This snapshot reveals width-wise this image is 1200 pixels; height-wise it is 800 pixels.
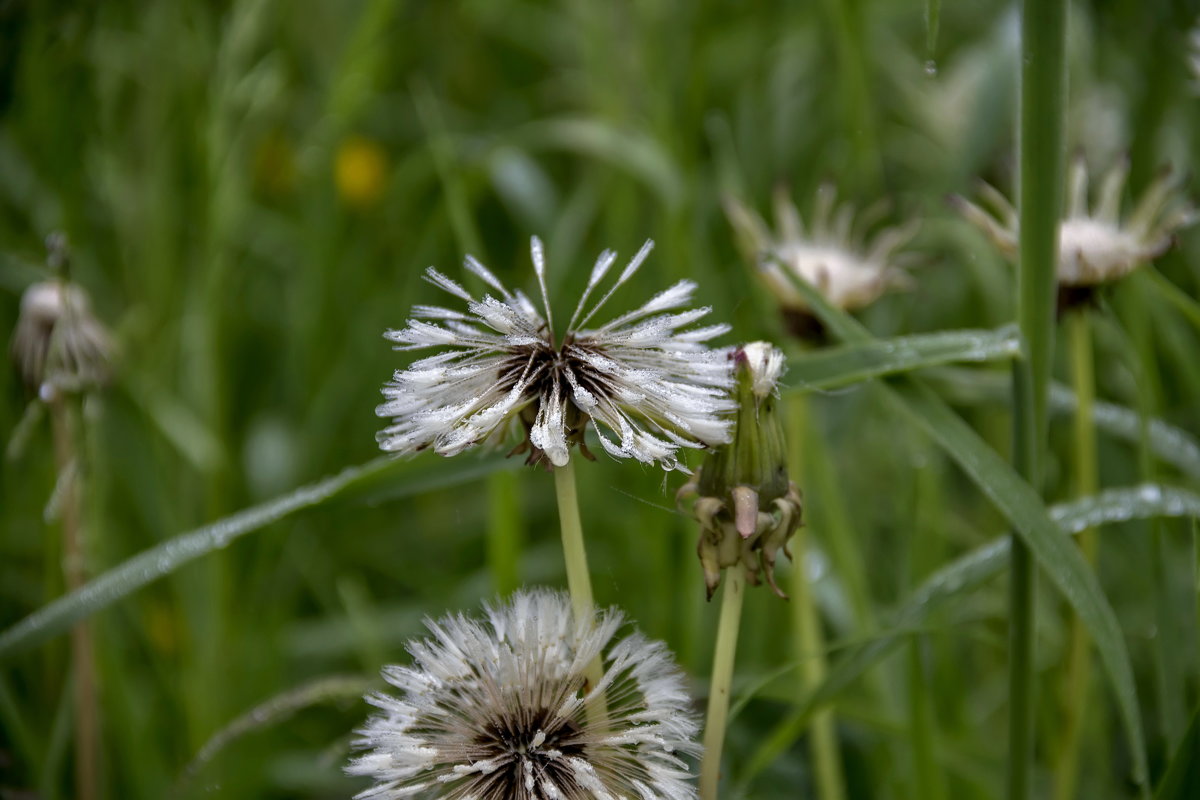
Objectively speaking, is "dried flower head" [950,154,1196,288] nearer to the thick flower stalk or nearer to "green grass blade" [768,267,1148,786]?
"green grass blade" [768,267,1148,786]

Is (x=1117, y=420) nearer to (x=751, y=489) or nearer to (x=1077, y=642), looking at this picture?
(x=1077, y=642)

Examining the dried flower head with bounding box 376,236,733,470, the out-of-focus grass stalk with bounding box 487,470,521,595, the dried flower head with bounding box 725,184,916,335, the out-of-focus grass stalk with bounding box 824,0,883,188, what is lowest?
the dried flower head with bounding box 376,236,733,470

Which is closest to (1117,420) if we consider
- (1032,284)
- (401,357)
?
(1032,284)

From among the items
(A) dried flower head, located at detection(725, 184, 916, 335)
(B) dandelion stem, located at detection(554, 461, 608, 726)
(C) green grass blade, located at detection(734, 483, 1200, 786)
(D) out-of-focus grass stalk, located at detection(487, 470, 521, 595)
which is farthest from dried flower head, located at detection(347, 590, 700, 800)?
(A) dried flower head, located at detection(725, 184, 916, 335)

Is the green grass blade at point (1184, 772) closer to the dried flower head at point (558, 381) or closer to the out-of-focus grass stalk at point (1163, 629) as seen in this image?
the out-of-focus grass stalk at point (1163, 629)

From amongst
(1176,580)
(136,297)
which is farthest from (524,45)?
(1176,580)

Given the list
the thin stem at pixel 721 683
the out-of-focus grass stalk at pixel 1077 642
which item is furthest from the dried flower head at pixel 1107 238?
the thin stem at pixel 721 683
